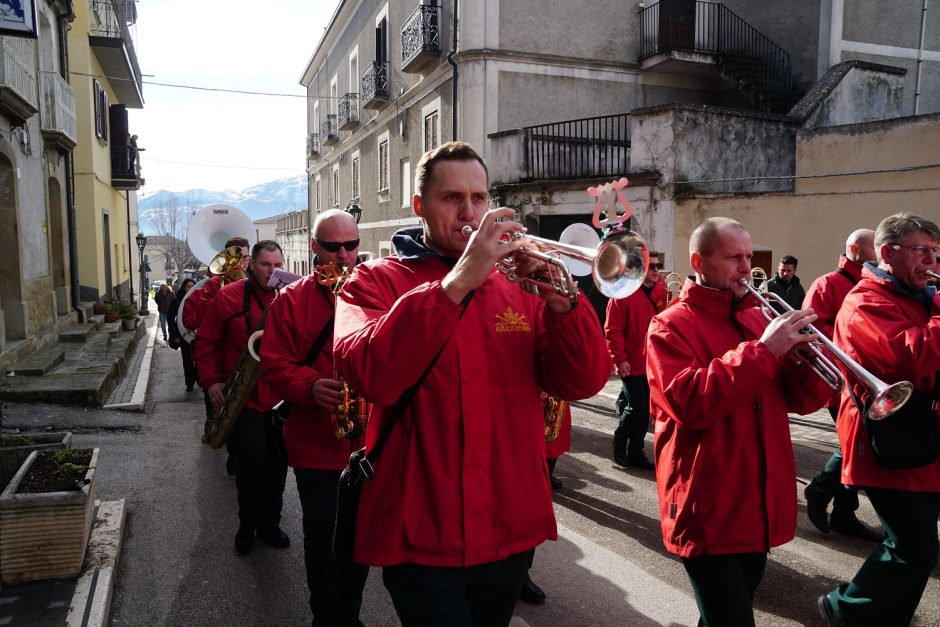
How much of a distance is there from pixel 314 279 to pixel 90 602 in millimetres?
2033

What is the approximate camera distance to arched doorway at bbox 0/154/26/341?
10.9 m

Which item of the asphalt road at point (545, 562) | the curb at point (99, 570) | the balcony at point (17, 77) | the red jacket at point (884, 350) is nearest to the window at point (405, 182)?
the balcony at point (17, 77)

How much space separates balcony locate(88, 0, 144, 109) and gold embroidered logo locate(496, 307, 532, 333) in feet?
66.9

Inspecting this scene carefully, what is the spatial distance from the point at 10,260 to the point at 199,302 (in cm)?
573

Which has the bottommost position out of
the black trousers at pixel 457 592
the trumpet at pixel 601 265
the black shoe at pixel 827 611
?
the black shoe at pixel 827 611

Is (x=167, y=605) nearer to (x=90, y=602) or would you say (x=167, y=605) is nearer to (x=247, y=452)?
(x=90, y=602)

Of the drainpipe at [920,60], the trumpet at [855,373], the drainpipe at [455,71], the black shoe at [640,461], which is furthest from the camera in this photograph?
the drainpipe at [920,60]

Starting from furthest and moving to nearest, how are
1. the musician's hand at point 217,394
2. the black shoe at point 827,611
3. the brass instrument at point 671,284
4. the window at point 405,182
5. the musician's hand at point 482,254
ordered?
the window at point 405,182 → the brass instrument at point 671,284 → the musician's hand at point 217,394 → the black shoe at point 827,611 → the musician's hand at point 482,254

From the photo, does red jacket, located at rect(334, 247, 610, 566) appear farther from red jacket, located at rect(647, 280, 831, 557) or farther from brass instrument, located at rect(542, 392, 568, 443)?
red jacket, located at rect(647, 280, 831, 557)

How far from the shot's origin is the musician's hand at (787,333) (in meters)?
2.67

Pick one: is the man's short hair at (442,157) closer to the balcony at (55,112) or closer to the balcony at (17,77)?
the balcony at (17,77)

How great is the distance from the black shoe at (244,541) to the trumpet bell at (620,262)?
11.9 feet

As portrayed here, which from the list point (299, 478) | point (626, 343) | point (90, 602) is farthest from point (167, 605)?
point (626, 343)

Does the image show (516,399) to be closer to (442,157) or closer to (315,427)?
(442,157)
